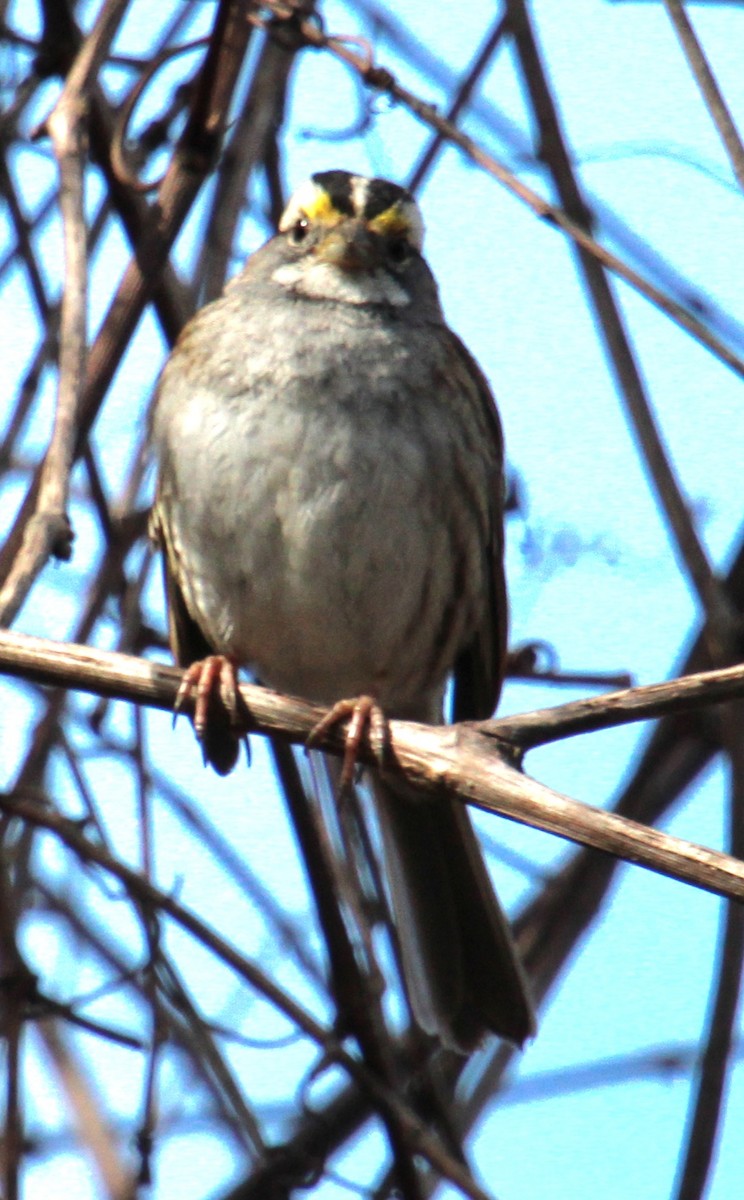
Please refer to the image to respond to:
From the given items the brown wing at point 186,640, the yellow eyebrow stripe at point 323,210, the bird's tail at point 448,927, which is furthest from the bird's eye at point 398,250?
the bird's tail at point 448,927

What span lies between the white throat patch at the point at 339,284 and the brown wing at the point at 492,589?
0.58 feet

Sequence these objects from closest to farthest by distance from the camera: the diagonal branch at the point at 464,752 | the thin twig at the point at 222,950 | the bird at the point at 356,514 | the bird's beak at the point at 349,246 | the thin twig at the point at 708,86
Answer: the diagonal branch at the point at 464,752, the thin twig at the point at 708,86, the thin twig at the point at 222,950, the bird at the point at 356,514, the bird's beak at the point at 349,246

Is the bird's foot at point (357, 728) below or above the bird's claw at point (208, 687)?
below

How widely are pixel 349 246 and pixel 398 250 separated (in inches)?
6.1

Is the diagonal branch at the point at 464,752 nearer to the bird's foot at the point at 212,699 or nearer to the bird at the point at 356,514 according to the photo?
the bird's foot at the point at 212,699

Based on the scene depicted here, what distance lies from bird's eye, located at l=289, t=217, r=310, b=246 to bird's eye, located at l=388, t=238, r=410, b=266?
0.55 feet

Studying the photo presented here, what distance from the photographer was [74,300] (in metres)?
2.55

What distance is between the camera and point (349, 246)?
334 cm

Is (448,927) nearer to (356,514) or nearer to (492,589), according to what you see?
(492,589)

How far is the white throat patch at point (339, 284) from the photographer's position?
11.0ft

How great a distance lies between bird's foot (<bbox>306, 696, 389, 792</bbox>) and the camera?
97.4 inches

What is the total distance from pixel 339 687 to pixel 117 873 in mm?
788

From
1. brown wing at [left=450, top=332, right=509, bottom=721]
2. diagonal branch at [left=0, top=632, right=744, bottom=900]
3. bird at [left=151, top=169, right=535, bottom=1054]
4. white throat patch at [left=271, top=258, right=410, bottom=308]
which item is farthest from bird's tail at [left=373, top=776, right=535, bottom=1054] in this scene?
white throat patch at [left=271, top=258, right=410, bottom=308]

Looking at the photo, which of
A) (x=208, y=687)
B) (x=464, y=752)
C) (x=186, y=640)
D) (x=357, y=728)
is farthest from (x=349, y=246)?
(x=464, y=752)
